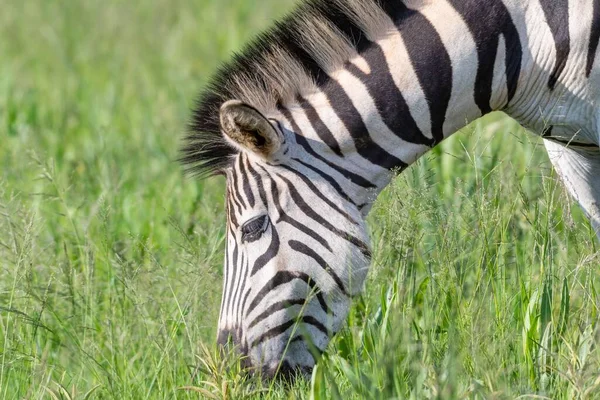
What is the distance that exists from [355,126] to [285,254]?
593 millimetres

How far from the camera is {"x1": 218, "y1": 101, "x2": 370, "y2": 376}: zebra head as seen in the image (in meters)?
3.95

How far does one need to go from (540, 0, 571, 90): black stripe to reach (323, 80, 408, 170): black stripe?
0.79 metres

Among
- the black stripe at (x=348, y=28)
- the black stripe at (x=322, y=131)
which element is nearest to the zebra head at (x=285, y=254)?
the black stripe at (x=322, y=131)

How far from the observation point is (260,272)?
3.96 meters

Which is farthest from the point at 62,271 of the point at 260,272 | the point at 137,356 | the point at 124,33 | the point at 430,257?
the point at 124,33

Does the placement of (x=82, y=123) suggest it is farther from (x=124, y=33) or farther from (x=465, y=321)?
(x=465, y=321)

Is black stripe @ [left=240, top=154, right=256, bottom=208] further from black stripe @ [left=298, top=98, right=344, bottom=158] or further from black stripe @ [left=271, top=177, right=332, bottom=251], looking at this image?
black stripe @ [left=298, top=98, right=344, bottom=158]

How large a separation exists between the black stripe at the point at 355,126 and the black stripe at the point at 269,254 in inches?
19.3

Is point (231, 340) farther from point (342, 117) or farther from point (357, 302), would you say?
point (342, 117)

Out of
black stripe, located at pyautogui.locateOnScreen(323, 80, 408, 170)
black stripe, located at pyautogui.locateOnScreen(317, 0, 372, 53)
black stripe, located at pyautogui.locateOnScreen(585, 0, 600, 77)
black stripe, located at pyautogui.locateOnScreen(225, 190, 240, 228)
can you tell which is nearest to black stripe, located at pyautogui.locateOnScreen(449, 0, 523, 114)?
black stripe, located at pyautogui.locateOnScreen(585, 0, 600, 77)

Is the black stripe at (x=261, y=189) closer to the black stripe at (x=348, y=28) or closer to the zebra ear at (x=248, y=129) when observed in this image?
the zebra ear at (x=248, y=129)

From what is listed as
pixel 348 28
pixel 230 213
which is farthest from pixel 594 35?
pixel 230 213

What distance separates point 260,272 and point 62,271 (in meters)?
1.24

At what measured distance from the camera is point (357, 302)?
15.5ft
